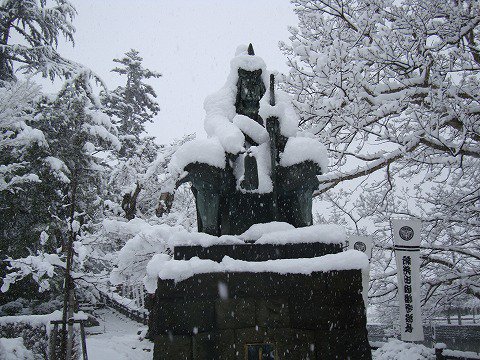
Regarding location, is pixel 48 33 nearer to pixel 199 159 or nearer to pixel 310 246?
pixel 199 159

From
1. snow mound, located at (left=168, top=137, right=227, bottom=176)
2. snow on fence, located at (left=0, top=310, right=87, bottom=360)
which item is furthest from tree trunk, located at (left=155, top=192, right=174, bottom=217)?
snow mound, located at (left=168, top=137, right=227, bottom=176)

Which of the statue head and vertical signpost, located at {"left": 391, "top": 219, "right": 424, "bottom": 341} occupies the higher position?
the statue head

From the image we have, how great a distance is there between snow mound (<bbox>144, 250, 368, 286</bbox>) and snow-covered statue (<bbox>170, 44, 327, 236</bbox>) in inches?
26.4

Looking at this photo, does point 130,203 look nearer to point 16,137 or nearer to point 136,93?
point 16,137

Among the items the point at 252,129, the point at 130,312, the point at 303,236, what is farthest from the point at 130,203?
the point at 303,236

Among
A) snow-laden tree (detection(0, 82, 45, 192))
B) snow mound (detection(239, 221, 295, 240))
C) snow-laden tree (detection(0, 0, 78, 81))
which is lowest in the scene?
snow mound (detection(239, 221, 295, 240))

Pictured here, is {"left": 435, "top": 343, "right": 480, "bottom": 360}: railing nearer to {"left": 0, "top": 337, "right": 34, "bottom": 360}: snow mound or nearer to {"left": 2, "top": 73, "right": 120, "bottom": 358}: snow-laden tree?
{"left": 0, "top": 337, "right": 34, "bottom": 360}: snow mound

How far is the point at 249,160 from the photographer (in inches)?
152

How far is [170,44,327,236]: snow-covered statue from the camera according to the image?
156 inches

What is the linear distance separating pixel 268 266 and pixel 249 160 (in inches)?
43.4

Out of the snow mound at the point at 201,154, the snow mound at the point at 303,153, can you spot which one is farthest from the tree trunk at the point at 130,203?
the snow mound at the point at 303,153

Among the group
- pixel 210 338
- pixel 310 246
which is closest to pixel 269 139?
pixel 310 246

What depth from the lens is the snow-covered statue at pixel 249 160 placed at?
396cm

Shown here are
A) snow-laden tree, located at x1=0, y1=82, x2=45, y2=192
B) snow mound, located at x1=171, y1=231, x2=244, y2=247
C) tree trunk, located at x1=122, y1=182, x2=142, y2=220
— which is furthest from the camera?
tree trunk, located at x1=122, y1=182, x2=142, y2=220
